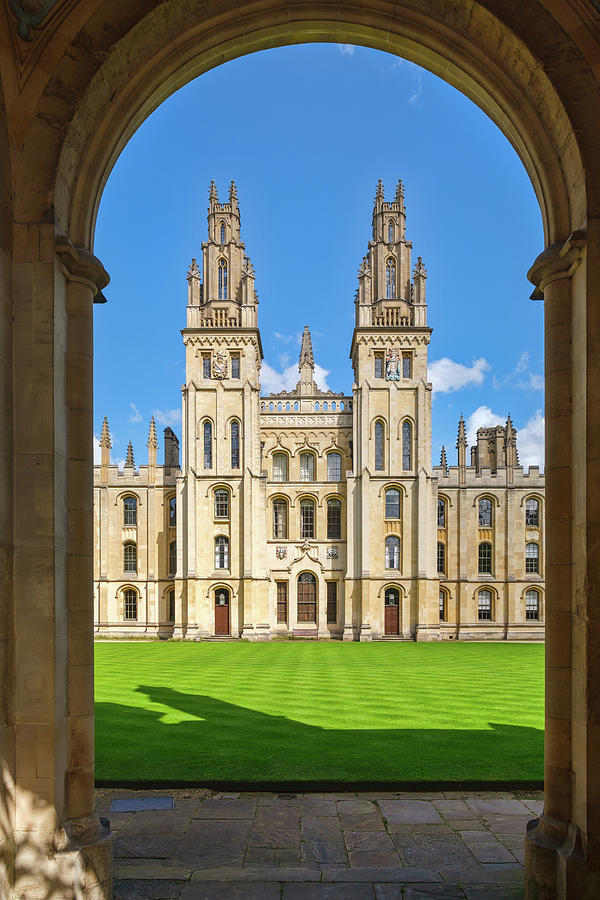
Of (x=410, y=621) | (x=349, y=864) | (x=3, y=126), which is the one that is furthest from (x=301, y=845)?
(x=410, y=621)

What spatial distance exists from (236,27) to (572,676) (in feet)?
20.5

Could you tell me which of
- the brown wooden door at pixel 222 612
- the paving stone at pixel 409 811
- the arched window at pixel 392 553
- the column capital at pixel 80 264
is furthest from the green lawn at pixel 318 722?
the brown wooden door at pixel 222 612

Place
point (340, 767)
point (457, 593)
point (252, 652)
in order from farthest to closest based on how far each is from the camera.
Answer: point (457, 593)
point (252, 652)
point (340, 767)

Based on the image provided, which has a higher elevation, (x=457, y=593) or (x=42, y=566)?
(x=42, y=566)

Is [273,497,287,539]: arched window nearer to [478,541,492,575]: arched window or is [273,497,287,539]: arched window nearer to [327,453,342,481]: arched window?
[327,453,342,481]: arched window

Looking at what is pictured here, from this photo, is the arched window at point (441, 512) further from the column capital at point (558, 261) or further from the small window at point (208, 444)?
the column capital at point (558, 261)

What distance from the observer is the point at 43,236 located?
5.18 metres

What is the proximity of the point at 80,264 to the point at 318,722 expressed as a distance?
33.7 feet

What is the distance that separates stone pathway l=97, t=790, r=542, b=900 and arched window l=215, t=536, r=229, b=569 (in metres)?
32.7

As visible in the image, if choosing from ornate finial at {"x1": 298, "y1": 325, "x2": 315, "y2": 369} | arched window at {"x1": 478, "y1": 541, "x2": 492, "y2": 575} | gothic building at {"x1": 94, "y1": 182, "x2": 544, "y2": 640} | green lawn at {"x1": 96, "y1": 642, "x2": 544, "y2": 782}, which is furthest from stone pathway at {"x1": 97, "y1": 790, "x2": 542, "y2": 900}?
ornate finial at {"x1": 298, "y1": 325, "x2": 315, "y2": 369}

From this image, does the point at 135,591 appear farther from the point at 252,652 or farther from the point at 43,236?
the point at 43,236

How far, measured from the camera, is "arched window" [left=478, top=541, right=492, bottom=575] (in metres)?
43.6

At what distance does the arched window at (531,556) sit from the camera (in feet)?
143

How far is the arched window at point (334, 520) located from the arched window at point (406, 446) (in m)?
5.11
